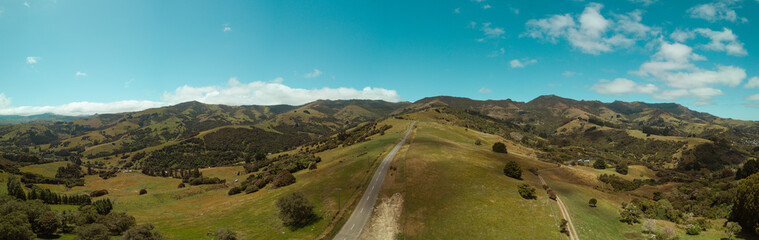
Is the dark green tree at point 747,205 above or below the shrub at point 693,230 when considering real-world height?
above

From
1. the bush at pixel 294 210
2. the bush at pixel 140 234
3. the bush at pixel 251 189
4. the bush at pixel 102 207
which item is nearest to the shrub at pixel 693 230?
the bush at pixel 294 210

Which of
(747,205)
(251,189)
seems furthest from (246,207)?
(747,205)

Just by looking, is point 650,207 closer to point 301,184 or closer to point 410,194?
point 410,194

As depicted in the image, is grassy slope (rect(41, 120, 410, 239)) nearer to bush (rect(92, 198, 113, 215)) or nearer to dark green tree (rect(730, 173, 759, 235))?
bush (rect(92, 198, 113, 215))

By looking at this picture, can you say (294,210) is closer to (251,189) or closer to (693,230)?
(251,189)

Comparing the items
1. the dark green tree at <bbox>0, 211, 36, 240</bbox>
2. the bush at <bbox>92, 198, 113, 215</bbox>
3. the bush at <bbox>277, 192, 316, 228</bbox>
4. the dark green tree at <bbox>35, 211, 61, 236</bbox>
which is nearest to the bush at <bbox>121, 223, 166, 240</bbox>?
the dark green tree at <bbox>0, 211, 36, 240</bbox>

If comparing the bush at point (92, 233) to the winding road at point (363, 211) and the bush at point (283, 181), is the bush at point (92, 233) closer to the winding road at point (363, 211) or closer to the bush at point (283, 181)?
the winding road at point (363, 211)
